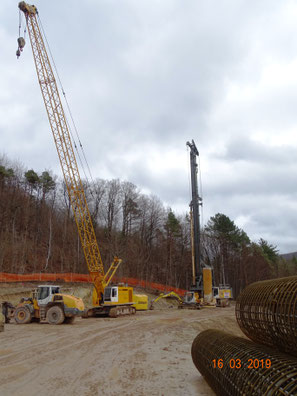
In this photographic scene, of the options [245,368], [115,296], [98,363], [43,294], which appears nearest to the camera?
[245,368]

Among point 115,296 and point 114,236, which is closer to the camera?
point 115,296

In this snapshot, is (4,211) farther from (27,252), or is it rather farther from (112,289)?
(112,289)

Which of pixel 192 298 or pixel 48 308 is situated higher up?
pixel 48 308

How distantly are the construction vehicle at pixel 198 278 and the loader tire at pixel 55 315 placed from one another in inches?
652

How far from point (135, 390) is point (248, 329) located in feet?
9.34

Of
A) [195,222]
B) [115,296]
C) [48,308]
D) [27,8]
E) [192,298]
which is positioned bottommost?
[192,298]

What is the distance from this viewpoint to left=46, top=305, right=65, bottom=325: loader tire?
754 inches

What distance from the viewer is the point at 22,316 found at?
19781 mm

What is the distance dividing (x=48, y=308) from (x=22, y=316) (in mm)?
1700

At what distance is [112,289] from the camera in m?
25.5

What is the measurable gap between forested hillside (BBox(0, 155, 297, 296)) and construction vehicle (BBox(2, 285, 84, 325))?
825 inches

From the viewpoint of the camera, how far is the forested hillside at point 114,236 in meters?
46.0

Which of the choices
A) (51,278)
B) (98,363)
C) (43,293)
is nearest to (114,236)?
(51,278)

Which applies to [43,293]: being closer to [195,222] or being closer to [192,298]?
[192,298]
